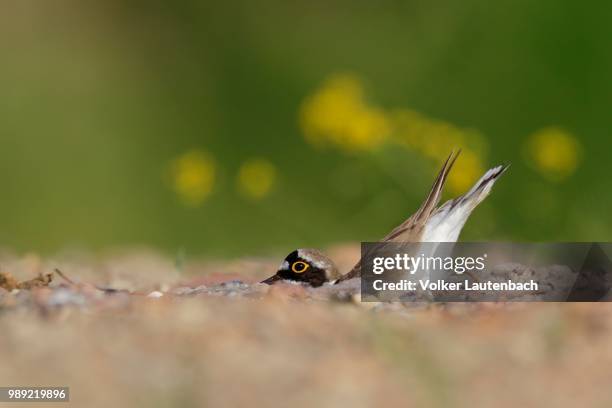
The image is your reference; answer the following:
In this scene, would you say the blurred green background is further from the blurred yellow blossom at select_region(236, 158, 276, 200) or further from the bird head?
the bird head

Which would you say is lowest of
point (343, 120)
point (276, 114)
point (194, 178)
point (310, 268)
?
point (310, 268)

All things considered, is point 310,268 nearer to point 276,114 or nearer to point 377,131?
point 377,131

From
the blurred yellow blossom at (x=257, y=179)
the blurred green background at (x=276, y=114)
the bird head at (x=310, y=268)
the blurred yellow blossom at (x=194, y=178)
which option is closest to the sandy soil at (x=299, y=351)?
the bird head at (x=310, y=268)

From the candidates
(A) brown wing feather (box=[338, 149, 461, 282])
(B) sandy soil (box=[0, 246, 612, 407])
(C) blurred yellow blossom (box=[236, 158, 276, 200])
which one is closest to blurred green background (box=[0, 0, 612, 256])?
(C) blurred yellow blossom (box=[236, 158, 276, 200])

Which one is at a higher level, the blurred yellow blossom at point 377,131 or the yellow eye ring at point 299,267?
the blurred yellow blossom at point 377,131

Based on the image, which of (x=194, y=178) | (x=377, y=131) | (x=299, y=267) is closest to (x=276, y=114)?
(x=194, y=178)

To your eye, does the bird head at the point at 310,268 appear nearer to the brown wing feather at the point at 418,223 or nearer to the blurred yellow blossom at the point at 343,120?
the brown wing feather at the point at 418,223
